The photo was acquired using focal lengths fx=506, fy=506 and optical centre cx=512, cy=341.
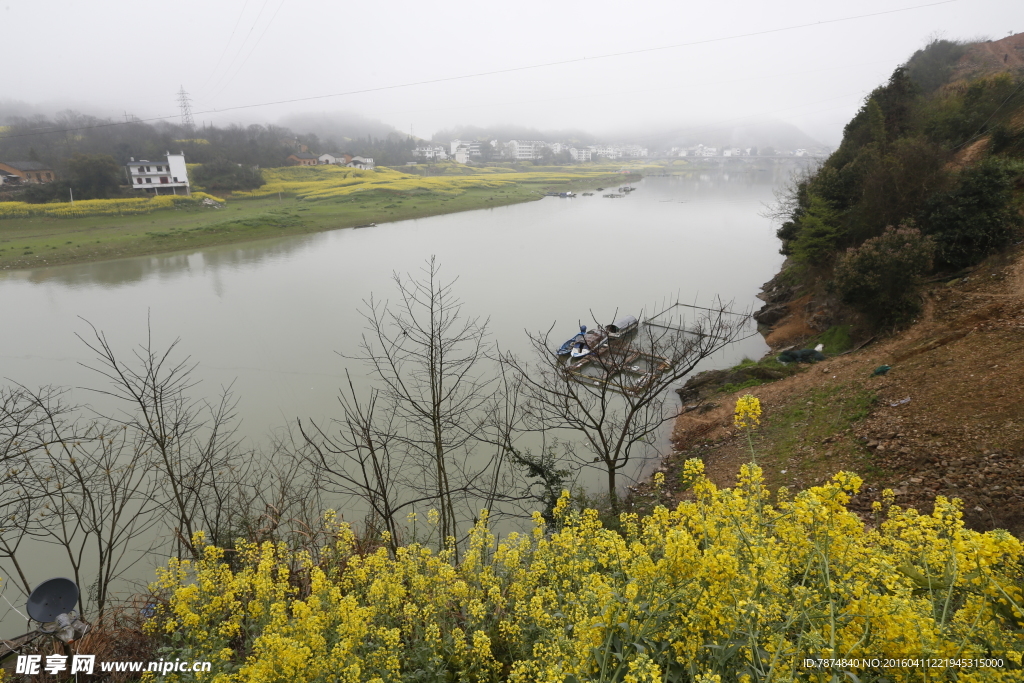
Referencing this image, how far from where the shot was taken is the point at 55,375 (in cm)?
1155

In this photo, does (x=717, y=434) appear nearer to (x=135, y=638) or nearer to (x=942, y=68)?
(x=135, y=638)

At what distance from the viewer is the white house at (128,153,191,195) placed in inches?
1670

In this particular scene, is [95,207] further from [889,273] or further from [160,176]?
[889,273]

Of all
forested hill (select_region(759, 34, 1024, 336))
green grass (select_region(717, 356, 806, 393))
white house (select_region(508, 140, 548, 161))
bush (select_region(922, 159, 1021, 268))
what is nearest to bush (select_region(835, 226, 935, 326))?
forested hill (select_region(759, 34, 1024, 336))

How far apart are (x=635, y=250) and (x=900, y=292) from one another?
15.5 metres

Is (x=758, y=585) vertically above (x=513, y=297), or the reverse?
(x=758, y=585)

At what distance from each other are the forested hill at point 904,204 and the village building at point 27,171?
2158 inches

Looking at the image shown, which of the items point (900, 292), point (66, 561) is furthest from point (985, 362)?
point (66, 561)

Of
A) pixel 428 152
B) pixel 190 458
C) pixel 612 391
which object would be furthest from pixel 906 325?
pixel 428 152

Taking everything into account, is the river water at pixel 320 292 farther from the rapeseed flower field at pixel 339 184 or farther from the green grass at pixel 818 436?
the rapeseed flower field at pixel 339 184

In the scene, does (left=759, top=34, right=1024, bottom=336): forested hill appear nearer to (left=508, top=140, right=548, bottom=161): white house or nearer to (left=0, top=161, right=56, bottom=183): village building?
(left=0, top=161, right=56, bottom=183): village building

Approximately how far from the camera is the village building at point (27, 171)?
1600 inches

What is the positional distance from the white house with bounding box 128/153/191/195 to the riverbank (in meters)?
4.49

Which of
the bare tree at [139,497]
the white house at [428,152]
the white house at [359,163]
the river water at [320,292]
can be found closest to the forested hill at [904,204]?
the river water at [320,292]
